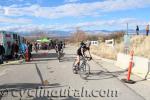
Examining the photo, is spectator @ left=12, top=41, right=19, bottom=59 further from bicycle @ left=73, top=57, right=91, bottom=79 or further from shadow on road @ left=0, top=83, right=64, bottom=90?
shadow on road @ left=0, top=83, right=64, bottom=90

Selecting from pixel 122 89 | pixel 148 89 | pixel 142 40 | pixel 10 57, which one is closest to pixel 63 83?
pixel 122 89

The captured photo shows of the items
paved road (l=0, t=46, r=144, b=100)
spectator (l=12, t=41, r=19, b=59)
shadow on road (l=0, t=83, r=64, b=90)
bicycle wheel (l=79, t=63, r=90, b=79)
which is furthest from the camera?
spectator (l=12, t=41, r=19, b=59)

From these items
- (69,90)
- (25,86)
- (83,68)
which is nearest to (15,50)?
(83,68)

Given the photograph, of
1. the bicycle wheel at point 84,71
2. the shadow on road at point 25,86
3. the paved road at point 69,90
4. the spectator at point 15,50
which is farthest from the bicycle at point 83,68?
the spectator at point 15,50

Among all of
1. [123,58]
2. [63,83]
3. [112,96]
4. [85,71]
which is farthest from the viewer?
[123,58]

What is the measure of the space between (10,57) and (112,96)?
2367cm

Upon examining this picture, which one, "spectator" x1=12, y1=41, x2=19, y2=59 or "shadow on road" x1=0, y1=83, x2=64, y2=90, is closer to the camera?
"shadow on road" x1=0, y1=83, x2=64, y2=90

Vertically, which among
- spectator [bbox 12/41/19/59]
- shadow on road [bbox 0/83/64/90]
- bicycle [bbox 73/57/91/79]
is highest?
bicycle [bbox 73/57/91/79]

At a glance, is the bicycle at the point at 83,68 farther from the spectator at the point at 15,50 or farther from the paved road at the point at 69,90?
the spectator at the point at 15,50

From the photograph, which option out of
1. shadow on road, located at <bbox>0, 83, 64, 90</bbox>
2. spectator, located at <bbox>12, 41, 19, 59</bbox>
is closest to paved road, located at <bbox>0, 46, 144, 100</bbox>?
shadow on road, located at <bbox>0, 83, 64, 90</bbox>

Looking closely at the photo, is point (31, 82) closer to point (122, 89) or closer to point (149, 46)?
point (122, 89)

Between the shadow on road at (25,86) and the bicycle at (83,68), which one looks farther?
the bicycle at (83,68)

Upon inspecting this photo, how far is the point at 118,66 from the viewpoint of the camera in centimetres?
2252

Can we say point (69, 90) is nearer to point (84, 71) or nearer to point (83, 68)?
point (84, 71)
